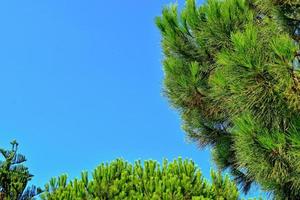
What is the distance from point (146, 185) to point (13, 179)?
187 cm

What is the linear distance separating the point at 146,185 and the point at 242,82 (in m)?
2.03

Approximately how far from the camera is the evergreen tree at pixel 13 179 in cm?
681

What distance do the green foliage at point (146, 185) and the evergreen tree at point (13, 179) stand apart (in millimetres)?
529

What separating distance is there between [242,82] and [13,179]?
3444 millimetres

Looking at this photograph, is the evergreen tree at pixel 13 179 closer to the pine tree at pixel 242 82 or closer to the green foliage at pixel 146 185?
the green foliage at pixel 146 185

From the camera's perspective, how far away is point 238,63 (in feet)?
22.7

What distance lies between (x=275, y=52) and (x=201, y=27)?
3.15 m

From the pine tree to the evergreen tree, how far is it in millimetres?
3167

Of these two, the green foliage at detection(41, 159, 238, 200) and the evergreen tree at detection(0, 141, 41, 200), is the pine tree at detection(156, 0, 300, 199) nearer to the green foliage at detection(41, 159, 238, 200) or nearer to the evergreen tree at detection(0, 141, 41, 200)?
the green foliage at detection(41, 159, 238, 200)

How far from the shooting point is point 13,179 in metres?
6.83

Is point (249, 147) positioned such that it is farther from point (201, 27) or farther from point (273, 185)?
point (201, 27)

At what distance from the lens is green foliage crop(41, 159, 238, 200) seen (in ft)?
23.4

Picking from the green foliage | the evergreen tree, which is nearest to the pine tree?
the green foliage

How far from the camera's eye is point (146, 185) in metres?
7.26
